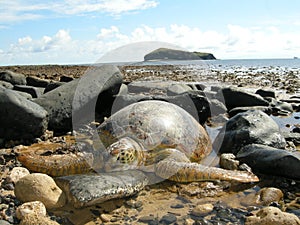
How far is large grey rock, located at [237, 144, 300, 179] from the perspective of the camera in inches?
189

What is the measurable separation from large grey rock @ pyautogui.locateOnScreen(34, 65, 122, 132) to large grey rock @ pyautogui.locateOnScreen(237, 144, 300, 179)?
4231mm

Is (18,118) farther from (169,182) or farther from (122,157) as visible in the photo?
(169,182)

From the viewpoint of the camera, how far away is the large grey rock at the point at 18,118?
21.4ft

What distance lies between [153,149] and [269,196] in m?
1.79

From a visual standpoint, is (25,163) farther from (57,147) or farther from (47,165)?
(57,147)

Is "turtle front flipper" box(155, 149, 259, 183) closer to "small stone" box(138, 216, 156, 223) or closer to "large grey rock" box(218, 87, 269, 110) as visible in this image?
"small stone" box(138, 216, 156, 223)

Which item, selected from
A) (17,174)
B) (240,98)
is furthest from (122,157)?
(240,98)

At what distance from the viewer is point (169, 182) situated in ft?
15.9

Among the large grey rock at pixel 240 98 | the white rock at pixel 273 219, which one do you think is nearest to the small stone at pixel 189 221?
the white rock at pixel 273 219

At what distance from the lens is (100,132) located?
5.77 m

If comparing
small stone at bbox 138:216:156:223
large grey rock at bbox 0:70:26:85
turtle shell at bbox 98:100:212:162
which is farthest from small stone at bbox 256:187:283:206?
large grey rock at bbox 0:70:26:85

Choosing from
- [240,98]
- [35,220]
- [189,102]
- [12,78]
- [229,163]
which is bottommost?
[229,163]

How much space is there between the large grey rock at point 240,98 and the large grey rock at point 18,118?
7030 mm

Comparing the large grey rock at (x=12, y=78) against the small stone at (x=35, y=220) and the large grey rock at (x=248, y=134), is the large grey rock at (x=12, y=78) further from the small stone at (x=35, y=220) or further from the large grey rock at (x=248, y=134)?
the small stone at (x=35, y=220)
